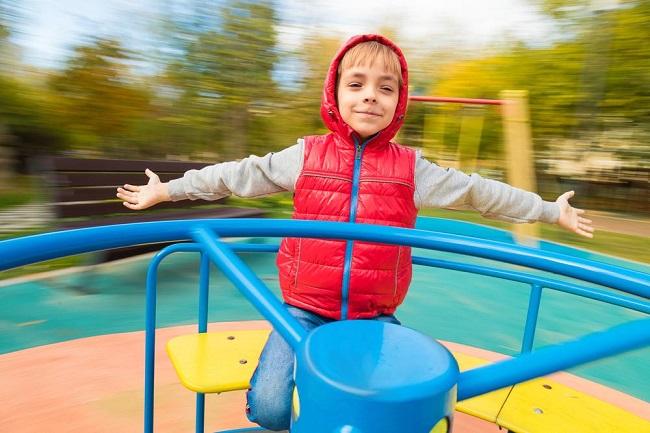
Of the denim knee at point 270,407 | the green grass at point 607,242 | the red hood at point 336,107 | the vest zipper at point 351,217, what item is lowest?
the green grass at point 607,242

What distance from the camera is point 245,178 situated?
1.48 metres

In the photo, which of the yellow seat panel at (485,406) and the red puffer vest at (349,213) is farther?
the red puffer vest at (349,213)


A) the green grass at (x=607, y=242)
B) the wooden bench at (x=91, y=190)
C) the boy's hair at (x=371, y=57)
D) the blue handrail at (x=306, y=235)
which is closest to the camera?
the blue handrail at (x=306, y=235)

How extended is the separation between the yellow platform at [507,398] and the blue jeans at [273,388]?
7 cm

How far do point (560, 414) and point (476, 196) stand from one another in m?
0.61

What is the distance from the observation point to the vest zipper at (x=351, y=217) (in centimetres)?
136

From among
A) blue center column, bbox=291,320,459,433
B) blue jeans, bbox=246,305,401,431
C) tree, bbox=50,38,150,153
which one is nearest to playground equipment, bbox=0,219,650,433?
blue center column, bbox=291,320,459,433

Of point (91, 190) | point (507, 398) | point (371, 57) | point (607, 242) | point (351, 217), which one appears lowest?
point (607, 242)

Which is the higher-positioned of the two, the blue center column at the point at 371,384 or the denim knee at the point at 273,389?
the blue center column at the point at 371,384

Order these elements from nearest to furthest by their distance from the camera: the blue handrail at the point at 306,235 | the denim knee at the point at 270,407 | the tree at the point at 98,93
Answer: the blue handrail at the point at 306,235, the denim knee at the point at 270,407, the tree at the point at 98,93

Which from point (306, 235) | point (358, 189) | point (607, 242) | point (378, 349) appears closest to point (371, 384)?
point (378, 349)

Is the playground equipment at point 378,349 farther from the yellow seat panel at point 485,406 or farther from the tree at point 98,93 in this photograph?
the tree at point 98,93

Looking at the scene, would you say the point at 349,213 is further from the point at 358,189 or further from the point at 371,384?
the point at 371,384

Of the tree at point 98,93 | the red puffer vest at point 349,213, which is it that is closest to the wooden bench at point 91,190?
the red puffer vest at point 349,213
